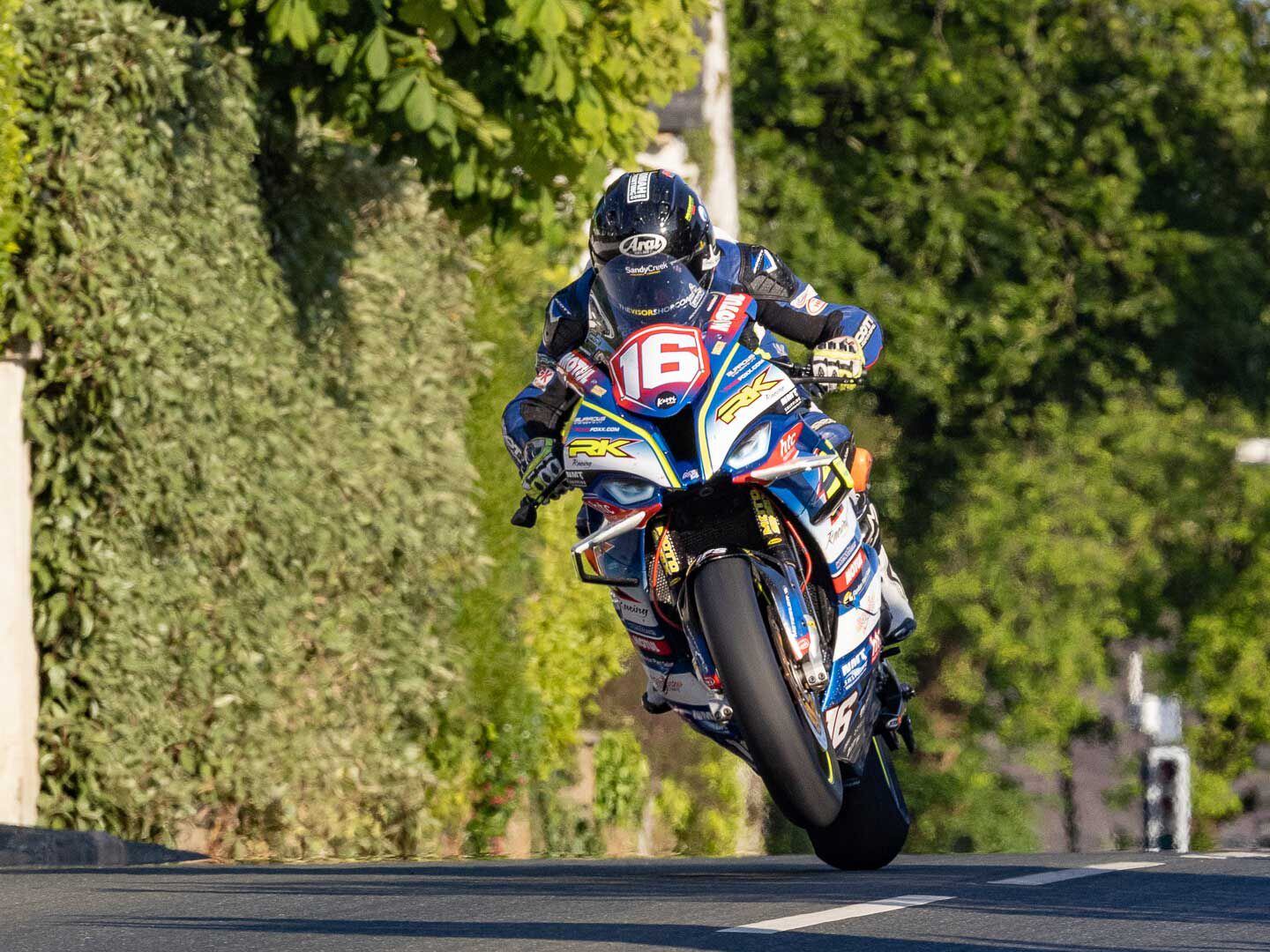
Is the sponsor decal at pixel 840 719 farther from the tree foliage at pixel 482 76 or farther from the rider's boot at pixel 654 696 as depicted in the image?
the tree foliage at pixel 482 76

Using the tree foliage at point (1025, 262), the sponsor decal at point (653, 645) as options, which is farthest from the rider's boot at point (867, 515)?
the tree foliage at point (1025, 262)

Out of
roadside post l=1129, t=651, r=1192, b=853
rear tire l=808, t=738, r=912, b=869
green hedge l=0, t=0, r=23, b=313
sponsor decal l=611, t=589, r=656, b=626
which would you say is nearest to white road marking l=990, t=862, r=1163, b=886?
rear tire l=808, t=738, r=912, b=869

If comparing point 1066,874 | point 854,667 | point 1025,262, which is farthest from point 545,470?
point 1025,262

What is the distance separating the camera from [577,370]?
824 cm

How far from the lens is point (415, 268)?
1493 centimetres

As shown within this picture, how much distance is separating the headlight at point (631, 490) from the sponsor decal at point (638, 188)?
0.93m

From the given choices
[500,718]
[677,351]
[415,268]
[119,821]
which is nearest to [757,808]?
[500,718]

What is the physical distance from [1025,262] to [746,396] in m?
22.0

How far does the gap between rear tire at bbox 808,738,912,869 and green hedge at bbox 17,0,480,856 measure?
345cm

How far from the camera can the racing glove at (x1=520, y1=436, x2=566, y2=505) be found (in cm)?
838

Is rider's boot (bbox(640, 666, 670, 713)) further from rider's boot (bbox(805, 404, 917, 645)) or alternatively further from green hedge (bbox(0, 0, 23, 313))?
green hedge (bbox(0, 0, 23, 313))

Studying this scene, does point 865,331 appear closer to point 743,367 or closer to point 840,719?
point 743,367

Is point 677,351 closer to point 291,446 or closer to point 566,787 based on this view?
point 291,446

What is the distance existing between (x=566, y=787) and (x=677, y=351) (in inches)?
427
